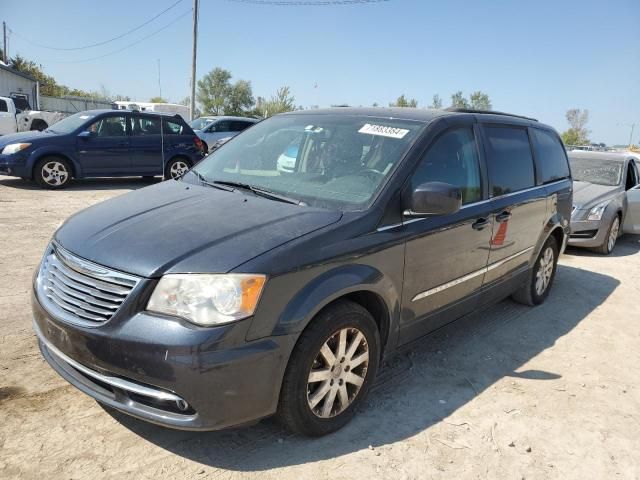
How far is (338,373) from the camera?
9.22ft

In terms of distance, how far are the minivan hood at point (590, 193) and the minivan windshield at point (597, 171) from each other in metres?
0.17

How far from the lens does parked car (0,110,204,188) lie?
9.85 m

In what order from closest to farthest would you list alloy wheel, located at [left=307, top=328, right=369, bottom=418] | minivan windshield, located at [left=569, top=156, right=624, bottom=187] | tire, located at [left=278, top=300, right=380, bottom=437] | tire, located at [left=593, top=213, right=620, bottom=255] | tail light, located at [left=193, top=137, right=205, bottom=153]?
tire, located at [left=278, top=300, right=380, bottom=437], alloy wheel, located at [left=307, top=328, right=369, bottom=418], tire, located at [left=593, top=213, right=620, bottom=255], minivan windshield, located at [left=569, top=156, right=624, bottom=187], tail light, located at [left=193, top=137, right=205, bottom=153]

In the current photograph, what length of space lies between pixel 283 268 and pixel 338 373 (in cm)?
74

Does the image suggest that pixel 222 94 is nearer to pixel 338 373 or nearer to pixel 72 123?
pixel 72 123

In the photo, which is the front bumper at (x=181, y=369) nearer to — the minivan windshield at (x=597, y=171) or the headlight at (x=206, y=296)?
the headlight at (x=206, y=296)

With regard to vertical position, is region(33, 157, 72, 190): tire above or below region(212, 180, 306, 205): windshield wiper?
below

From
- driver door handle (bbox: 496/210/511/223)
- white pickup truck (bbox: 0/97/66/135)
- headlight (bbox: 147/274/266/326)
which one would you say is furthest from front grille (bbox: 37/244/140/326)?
white pickup truck (bbox: 0/97/66/135)

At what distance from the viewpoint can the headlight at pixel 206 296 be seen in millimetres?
2326

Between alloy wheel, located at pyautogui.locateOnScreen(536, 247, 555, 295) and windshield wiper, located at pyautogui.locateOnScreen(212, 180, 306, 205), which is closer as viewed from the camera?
windshield wiper, located at pyautogui.locateOnScreen(212, 180, 306, 205)

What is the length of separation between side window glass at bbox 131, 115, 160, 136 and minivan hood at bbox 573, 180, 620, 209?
842cm

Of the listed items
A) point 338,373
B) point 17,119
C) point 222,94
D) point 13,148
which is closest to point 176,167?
point 13,148

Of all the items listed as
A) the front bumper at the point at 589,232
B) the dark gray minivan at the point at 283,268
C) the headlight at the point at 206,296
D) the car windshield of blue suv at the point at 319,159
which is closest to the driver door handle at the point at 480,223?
the dark gray minivan at the point at 283,268

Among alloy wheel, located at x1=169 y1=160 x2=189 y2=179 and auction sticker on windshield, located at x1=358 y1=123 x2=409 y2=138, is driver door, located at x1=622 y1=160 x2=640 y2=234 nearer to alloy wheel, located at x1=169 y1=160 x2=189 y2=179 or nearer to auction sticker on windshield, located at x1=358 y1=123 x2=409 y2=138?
auction sticker on windshield, located at x1=358 y1=123 x2=409 y2=138
